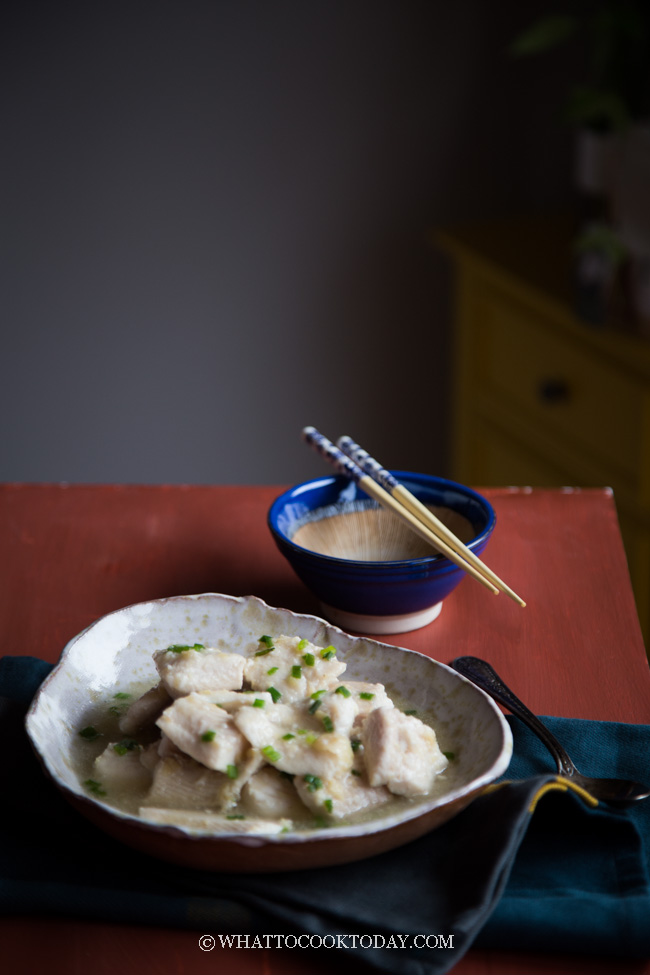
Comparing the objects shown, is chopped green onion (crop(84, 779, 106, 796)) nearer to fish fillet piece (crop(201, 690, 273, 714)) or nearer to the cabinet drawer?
fish fillet piece (crop(201, 690, 273, 714))

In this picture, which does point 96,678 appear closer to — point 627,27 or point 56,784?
point 56,784

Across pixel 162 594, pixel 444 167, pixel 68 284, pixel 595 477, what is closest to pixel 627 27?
pixel 444 167

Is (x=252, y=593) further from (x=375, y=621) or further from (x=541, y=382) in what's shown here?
(x=541, y=382)

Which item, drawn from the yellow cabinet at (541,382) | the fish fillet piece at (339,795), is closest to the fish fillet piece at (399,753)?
the fish fillet piece at (339,795)

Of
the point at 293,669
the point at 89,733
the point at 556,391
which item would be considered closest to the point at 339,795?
the point at 293,669

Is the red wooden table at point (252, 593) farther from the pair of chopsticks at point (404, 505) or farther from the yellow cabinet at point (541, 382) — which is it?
the yellow cabinet at point (541, 382)
